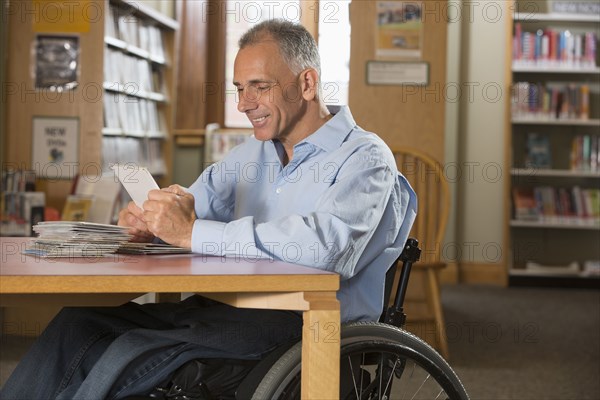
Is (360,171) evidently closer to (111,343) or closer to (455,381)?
(455,381)

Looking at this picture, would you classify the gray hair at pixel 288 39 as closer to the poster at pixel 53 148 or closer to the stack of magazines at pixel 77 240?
the stack of magazines at pixel 77 240

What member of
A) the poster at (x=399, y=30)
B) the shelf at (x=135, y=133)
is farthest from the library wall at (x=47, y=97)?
the poster at (x=399, y=30)

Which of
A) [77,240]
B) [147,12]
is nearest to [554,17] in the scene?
[147,12]

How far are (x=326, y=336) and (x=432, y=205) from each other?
8.35 ft

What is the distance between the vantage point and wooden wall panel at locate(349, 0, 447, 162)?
4652 millimetres

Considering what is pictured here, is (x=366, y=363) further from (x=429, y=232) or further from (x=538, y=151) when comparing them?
(x=538, y=151)

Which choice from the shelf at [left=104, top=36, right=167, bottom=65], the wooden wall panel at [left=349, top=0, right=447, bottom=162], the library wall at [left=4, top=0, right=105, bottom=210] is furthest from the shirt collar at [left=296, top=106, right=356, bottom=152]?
the shelf at [left=104, top=36, right=167, bottom=65]

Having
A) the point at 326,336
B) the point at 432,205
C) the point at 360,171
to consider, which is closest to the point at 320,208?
the point at 360,171

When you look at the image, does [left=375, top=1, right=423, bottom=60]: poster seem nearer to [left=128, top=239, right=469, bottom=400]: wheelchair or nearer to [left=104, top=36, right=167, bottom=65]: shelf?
[left=104, top=36, right=167, bottom=65]: shelf

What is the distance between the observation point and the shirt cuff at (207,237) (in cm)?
172

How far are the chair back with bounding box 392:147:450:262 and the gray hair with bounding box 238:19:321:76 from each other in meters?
1.79

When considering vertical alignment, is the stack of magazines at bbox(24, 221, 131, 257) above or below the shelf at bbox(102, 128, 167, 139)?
below

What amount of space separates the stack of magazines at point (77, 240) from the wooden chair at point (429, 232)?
213 centimetres

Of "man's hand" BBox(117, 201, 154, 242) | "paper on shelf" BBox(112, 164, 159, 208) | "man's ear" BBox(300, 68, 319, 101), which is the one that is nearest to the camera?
"paper on shelf" BBox(112, 164, 159, 208)
